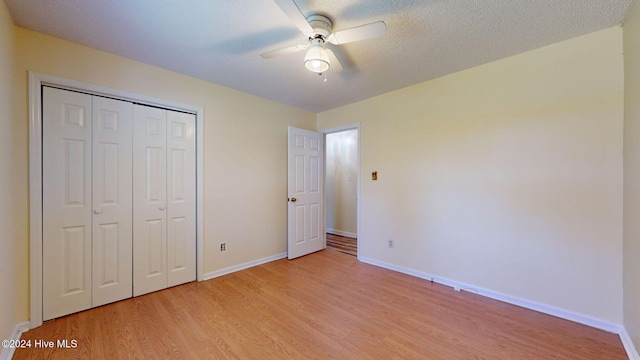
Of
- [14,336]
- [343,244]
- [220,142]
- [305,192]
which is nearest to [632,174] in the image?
[305,192]

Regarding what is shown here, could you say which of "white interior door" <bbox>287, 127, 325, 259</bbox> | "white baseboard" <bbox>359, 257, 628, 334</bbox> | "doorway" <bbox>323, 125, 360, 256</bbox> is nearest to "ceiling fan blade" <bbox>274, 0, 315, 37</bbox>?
"white interior door" <bbox>287, 127, 325, 259</bbox>

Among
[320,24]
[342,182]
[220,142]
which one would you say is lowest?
[342,182]

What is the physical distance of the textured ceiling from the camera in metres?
1.65

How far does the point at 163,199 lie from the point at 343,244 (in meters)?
3.03

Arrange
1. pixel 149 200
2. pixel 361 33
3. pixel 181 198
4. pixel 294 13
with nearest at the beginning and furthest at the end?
pixel 294 13
pixel 361 33
pixel 149 200
pixel 181 198

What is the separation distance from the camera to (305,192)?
3879 millimetres

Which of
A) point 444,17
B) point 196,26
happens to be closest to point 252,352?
point 196,26

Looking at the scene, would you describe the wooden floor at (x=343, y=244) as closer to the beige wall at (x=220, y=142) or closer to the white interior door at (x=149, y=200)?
the beige wall at (x=220, y=142)

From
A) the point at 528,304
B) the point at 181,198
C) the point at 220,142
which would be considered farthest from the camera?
the point at 220,142

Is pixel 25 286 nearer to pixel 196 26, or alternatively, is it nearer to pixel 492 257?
pixel 196 26

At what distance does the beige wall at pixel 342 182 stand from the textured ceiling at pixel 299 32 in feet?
8.64

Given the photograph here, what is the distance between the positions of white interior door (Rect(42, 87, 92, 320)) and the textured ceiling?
0.62 metres

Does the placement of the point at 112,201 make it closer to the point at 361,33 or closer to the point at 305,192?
the point at 305,192

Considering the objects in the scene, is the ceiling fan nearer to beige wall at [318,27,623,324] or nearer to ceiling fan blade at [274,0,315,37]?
ceiling fan blade at [274,0,315,37]
